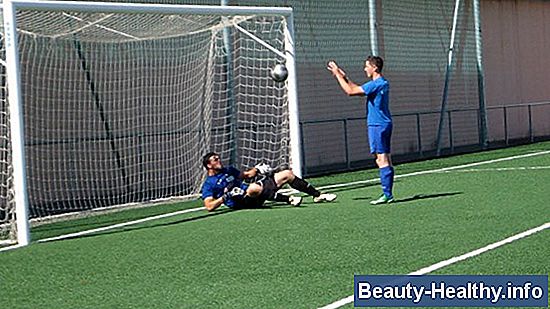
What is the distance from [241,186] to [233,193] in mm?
208

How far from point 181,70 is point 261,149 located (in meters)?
2.26

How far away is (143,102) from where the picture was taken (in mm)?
19500

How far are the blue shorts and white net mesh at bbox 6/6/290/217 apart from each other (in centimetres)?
314

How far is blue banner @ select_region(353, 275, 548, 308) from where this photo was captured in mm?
8078

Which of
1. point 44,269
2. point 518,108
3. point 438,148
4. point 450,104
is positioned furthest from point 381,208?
point 518,108

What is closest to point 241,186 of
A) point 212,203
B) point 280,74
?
point 212,203

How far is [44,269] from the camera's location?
1084 cm

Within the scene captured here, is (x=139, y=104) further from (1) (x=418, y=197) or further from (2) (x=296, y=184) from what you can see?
(1) (x=418, y=197)

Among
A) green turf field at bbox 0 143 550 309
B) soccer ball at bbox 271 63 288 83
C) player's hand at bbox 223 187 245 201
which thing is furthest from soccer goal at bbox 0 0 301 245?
player's hand at bbox 223 187 245 201

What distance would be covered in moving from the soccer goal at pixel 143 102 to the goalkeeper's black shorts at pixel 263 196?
59.1 inches

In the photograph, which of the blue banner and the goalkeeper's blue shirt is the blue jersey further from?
the blue banner

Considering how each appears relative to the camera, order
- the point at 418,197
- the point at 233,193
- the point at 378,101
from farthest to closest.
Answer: the point at 418,197, the point at 233,193, the point at 378,101

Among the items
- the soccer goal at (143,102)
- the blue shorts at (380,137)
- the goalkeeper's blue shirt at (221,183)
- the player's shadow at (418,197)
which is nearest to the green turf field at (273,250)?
the player's shadow at (418,197)

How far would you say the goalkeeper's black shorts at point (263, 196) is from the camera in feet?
50.9
